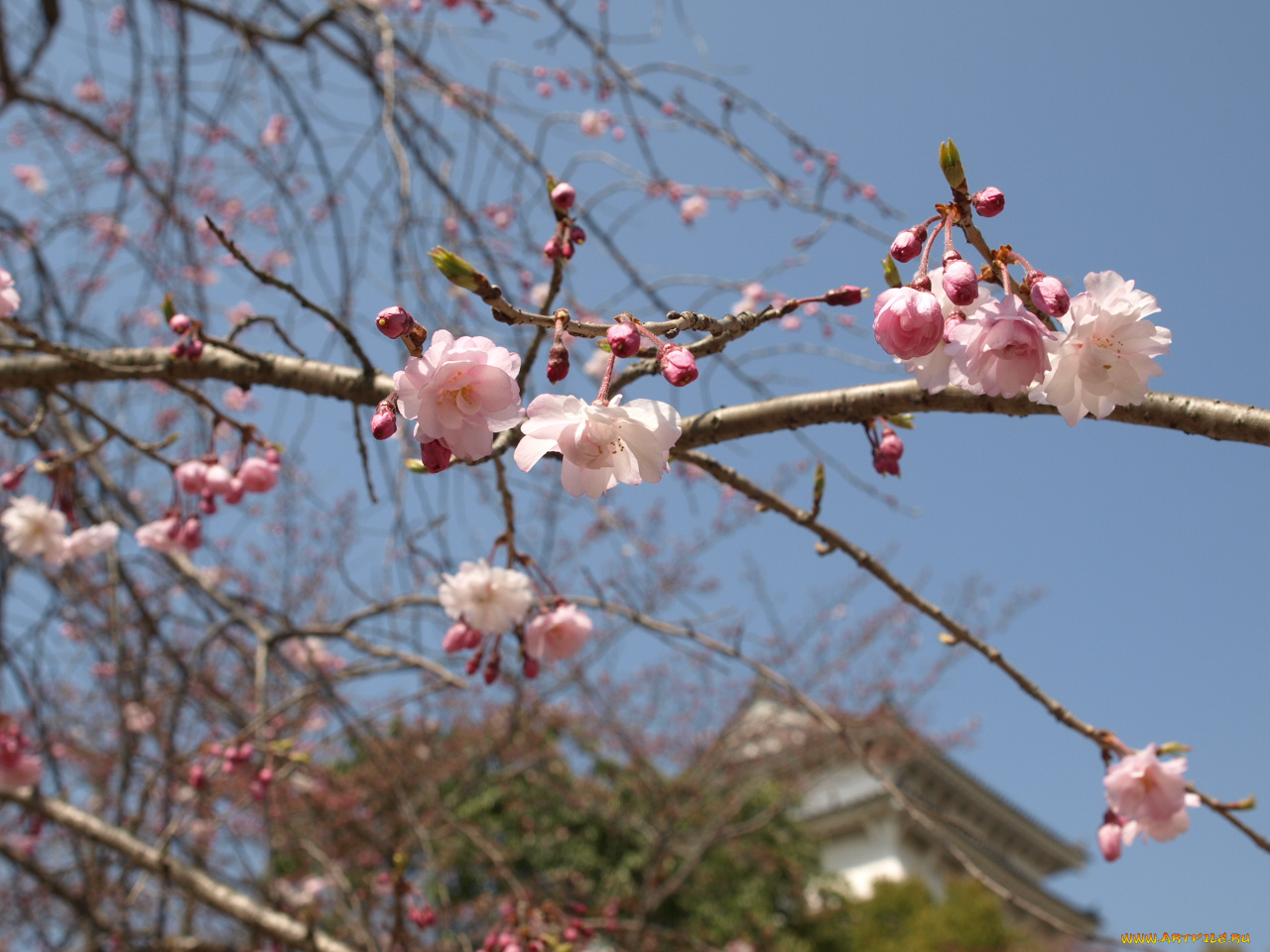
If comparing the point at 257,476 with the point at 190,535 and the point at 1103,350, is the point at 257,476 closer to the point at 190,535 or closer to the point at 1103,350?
the point at 190,535

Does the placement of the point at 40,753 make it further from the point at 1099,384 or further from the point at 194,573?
the point at 1099,384

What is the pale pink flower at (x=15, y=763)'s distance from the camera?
242 centimetres

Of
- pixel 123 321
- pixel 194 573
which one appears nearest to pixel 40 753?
pixel 194 573

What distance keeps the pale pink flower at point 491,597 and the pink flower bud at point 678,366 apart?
821 mm

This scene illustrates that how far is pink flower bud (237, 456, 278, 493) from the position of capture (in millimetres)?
1735

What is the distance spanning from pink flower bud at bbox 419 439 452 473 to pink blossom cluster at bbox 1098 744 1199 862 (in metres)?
1.25

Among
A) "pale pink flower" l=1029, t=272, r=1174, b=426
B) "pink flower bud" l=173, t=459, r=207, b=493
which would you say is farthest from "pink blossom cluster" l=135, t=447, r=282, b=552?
"pale pink flower" l=1029, t=272, r=1174, b=426

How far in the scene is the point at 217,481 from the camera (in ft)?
5.79

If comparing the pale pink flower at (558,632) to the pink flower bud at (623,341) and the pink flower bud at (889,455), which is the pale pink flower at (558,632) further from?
the pink flower bud at (623,341)

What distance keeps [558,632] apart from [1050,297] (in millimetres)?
1079

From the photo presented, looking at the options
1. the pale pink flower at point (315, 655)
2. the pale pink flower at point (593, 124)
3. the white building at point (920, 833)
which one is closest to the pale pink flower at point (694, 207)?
the pale pink flower at point (593, 124)

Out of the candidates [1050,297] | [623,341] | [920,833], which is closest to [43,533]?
[623,341]

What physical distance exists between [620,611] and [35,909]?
4.60m

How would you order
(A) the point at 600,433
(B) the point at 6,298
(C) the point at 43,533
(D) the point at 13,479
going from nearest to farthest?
(A) the point at 600,433, (B) the point at 6,298, (D) the point at 13,479, (C) the point at 43,533
